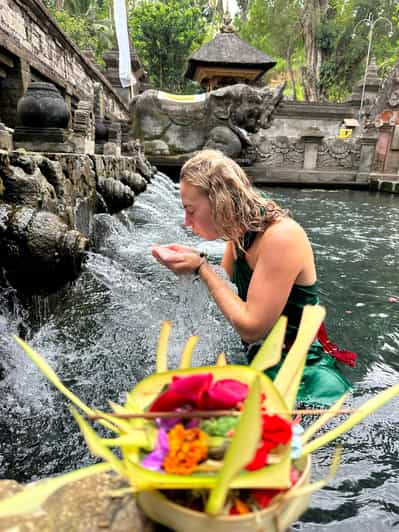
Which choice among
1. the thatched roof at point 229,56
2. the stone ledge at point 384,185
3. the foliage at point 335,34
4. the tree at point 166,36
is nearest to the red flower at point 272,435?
the stone ledge at point 384,185

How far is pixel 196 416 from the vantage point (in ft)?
2.49

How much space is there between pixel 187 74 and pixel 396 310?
28.0m

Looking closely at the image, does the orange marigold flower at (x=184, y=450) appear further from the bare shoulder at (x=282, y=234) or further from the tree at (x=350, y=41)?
the tree at (x=350, y=41)

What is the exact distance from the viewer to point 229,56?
990 inches

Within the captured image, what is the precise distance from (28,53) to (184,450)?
13446 millimetres

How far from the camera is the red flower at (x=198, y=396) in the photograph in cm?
78

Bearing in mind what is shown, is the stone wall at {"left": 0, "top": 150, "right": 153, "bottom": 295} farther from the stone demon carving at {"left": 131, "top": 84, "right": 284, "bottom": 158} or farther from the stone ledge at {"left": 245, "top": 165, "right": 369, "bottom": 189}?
the stone ledge at {"left": 245, "top": 165, "right": 369, "bottom": 189}

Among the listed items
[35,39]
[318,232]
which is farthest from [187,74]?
[318,232]

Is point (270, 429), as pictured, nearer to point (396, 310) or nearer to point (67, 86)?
point (396, 310)

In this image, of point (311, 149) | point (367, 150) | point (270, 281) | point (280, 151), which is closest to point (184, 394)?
point (270, 281)

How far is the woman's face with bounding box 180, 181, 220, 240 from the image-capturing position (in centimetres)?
170

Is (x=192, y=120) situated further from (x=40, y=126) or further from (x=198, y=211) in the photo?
(x=198, y=211)

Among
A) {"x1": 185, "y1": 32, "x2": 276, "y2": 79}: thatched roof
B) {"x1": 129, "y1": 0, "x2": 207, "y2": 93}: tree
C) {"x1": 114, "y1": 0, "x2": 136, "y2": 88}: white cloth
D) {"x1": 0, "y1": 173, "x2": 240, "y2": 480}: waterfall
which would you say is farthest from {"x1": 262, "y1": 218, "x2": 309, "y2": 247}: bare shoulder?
{"x1": 129, "y1": 0, "x2": 207, "y2": 93}: tree

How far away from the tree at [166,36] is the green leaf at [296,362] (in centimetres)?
3555
